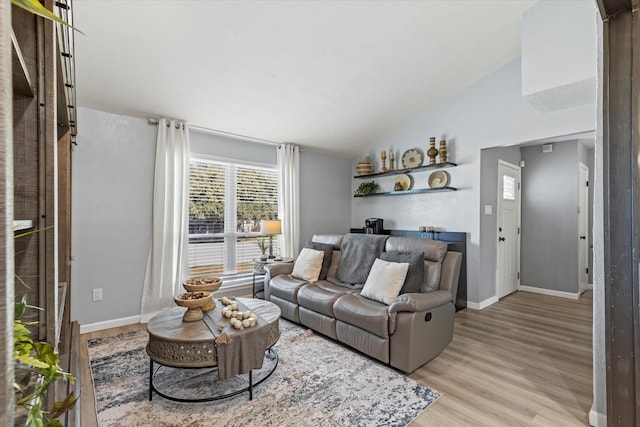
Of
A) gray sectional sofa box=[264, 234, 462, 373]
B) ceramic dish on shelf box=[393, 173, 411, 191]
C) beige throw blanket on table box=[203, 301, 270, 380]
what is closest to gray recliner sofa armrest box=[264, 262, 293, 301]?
gray sectional sofa box=[264, 234, 462, 373]

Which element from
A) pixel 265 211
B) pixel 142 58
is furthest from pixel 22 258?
pixel 265 211

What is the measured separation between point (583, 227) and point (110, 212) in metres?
6.52

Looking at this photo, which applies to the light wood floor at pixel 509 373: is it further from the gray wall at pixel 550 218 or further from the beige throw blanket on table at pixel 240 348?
the gray wall at pixel 550 218

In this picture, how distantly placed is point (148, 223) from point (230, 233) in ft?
3.53

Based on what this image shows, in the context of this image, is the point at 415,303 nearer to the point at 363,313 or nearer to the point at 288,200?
the point at 363,313

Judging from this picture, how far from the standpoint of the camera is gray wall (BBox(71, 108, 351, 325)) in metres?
3.15

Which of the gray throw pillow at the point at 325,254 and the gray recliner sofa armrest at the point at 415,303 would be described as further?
the gray throw pillow at the point at 325,254

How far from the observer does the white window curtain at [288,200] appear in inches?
185

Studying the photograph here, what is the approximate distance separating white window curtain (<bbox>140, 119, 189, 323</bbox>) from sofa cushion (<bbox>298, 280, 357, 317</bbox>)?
5.16 ft

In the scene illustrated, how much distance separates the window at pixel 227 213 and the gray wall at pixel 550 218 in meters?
4.13

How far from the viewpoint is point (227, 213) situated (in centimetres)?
432

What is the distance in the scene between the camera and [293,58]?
299 centimetres

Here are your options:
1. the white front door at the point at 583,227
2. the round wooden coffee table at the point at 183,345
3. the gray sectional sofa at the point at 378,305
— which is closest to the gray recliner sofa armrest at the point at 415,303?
the gray sectional sofa at the point at 378,305

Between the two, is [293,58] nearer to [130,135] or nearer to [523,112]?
[130,135]
